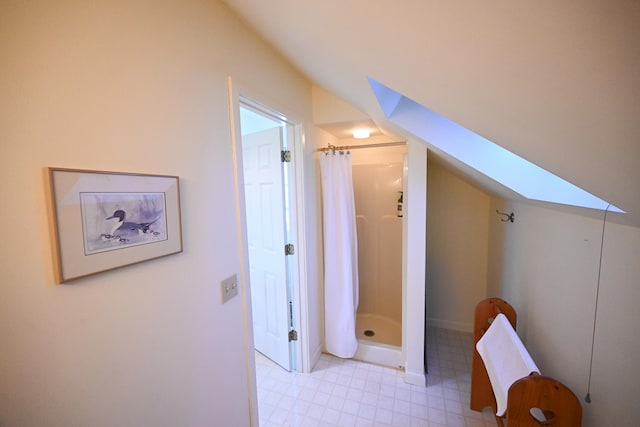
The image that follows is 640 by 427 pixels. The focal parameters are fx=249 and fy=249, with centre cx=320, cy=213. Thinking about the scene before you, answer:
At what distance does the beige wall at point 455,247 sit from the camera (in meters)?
2.54

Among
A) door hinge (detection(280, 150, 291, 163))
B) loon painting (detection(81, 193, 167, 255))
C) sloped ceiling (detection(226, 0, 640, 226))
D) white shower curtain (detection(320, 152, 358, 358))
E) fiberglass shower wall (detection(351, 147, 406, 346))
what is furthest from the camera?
fiberglass shower wall (detection(351, 147, 406, 346))

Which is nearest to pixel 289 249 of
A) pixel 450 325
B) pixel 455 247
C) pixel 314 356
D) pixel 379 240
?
pixel 314 356

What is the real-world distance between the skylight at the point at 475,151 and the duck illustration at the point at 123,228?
3.49ft

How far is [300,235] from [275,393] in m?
1.23

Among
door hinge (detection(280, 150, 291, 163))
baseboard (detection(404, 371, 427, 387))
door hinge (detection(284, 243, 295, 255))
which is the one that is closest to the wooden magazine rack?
baseboard (detection(404, 371, 427, 387))

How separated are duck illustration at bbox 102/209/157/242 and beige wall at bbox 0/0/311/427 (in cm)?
12

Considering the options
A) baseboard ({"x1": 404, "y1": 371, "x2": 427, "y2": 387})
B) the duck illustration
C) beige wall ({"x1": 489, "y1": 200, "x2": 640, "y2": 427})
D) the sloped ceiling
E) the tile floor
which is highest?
the sloped ceiling

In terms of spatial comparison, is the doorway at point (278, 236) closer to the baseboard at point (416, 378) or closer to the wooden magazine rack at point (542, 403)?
the baseboard at point (416, 378)

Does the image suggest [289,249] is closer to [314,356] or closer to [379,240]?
[314,356]

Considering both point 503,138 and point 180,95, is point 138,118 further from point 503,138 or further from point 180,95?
point 503,138

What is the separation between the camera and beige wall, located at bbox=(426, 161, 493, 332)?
8.34ft

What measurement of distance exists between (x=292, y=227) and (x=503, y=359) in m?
1.48

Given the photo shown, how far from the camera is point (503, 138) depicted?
76 cm

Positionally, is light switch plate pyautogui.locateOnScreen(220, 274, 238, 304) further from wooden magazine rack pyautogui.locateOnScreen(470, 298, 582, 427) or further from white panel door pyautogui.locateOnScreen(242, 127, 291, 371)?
wooden magazine rack pyautogui.locateOnScreen(470, 298, 582, 427)
